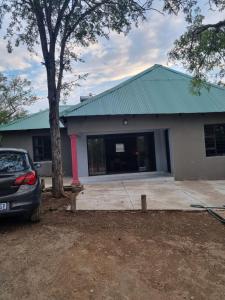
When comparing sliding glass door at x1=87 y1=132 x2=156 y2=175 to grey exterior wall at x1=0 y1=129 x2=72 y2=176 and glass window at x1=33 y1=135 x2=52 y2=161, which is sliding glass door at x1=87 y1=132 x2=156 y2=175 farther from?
glass window at x1=33 y1=135 x2=52 y2=161

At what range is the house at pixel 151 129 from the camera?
44.7 ft

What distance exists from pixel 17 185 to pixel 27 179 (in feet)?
0.75

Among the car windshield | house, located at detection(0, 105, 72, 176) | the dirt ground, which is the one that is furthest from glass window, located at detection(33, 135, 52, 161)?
the car windshield

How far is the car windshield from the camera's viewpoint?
575cm

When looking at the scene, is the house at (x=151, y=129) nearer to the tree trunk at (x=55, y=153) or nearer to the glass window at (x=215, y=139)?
the glass window at (x=215, y=139)

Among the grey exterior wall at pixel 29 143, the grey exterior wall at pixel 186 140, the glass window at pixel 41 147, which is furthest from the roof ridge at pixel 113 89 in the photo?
the glass window at pixel 41 147

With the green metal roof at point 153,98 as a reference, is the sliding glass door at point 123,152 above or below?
below

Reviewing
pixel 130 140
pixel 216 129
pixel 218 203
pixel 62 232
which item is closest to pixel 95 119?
pixel 130 140

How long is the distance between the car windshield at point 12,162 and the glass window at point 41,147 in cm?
1266

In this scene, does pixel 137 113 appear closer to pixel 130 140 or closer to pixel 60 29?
pixel 130 140

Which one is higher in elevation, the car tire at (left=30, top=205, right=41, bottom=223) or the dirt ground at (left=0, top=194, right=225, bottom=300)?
the car tire at (left=30, top=205, right=41, bottom=223)

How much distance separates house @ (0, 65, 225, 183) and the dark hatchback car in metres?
7.29

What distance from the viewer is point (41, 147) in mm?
18531

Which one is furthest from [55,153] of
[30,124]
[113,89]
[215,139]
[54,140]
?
[30,124]
